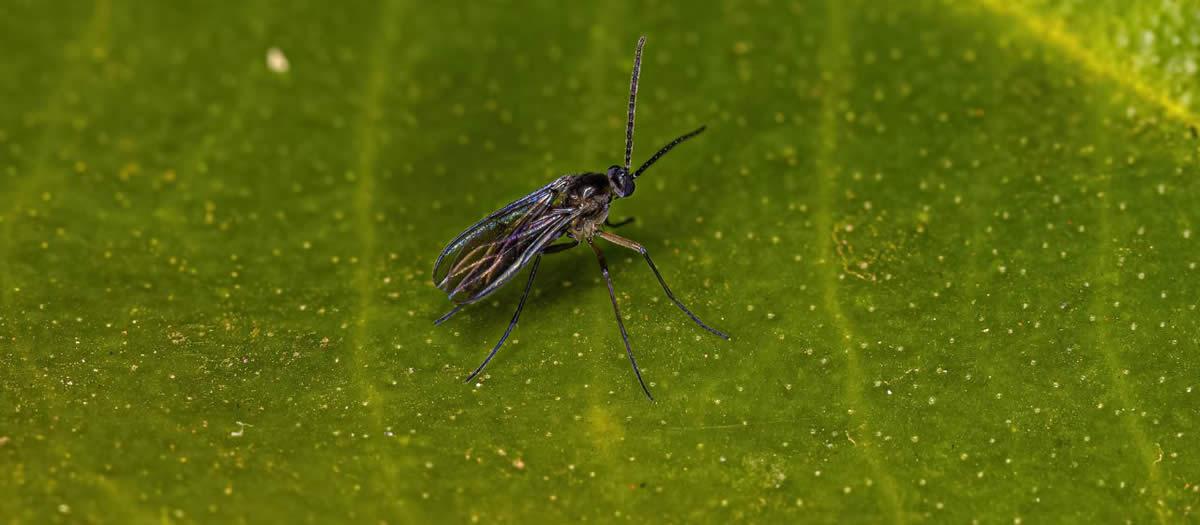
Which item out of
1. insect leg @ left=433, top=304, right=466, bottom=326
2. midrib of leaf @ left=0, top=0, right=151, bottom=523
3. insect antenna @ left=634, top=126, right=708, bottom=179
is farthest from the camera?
insect antenna @ left=634, top=126, right=708, bottom=179

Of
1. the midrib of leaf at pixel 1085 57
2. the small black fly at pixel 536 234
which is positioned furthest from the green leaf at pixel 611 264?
the small black fly at pixel 536 234

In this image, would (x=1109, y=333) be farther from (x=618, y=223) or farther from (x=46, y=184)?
(x=46, y=184)

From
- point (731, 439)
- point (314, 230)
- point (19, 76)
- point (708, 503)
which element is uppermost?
point (19, 76)

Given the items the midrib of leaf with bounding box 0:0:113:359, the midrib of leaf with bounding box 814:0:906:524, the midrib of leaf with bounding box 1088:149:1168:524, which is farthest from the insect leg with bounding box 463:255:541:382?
the midrib of leaf with bounding box 1088:149:1168:524

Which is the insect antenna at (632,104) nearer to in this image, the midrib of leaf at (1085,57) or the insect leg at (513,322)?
the insect leg at (513,322)

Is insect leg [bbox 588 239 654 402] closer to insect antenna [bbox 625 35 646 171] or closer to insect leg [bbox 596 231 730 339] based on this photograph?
insect leg [bbox 596 231 730 339]

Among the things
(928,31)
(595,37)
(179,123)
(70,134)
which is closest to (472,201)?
(595,37)

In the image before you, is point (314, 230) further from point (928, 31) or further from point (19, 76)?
point (928, 31)
